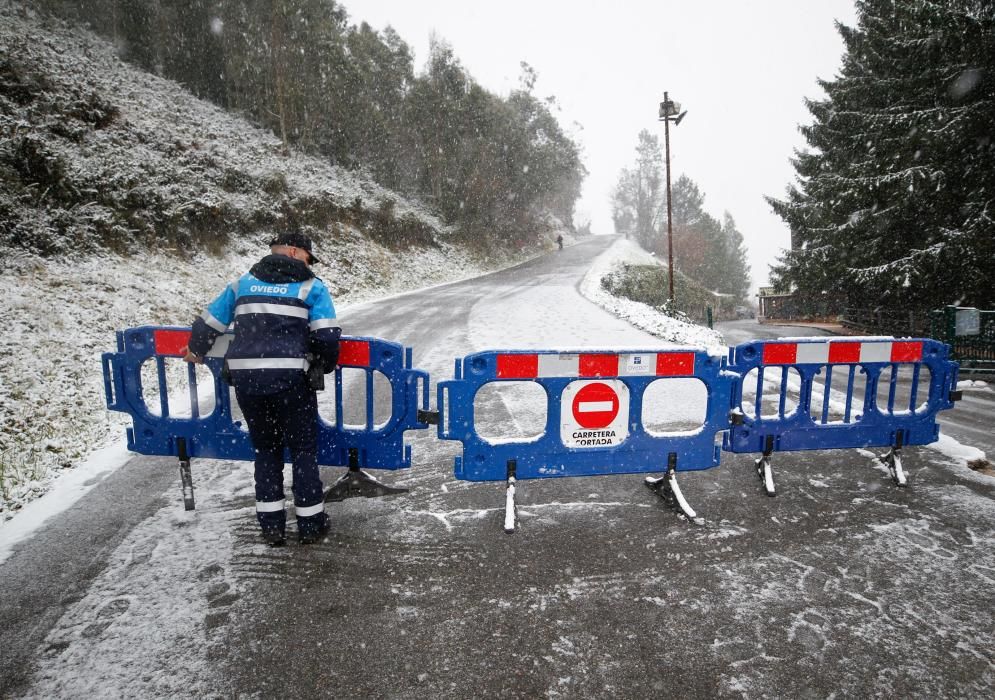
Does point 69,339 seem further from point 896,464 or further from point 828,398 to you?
point 896,464

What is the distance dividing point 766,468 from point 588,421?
1641 millimetres

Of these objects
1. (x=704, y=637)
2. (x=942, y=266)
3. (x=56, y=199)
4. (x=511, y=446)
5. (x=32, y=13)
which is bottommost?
(x=704, y=637)

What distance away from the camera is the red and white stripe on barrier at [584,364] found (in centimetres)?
384

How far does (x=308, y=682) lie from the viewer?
2.26 metres

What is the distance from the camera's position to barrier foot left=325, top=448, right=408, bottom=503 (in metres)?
4.02

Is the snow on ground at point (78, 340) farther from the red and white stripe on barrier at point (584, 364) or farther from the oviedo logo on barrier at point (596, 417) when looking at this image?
the oviedo logo on barrier at point (596, 417)

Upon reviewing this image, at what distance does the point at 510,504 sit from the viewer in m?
3.71

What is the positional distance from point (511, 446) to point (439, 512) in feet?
2.40

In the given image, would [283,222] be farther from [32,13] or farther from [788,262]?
[788,262]

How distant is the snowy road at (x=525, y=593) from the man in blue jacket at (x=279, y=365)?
0.30 m

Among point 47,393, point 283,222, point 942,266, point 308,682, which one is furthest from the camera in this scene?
point 283,222

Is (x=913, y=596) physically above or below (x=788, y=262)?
below

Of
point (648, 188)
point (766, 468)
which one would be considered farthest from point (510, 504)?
point (648, 188)

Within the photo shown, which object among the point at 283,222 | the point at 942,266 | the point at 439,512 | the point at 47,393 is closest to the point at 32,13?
the point at 283,222
